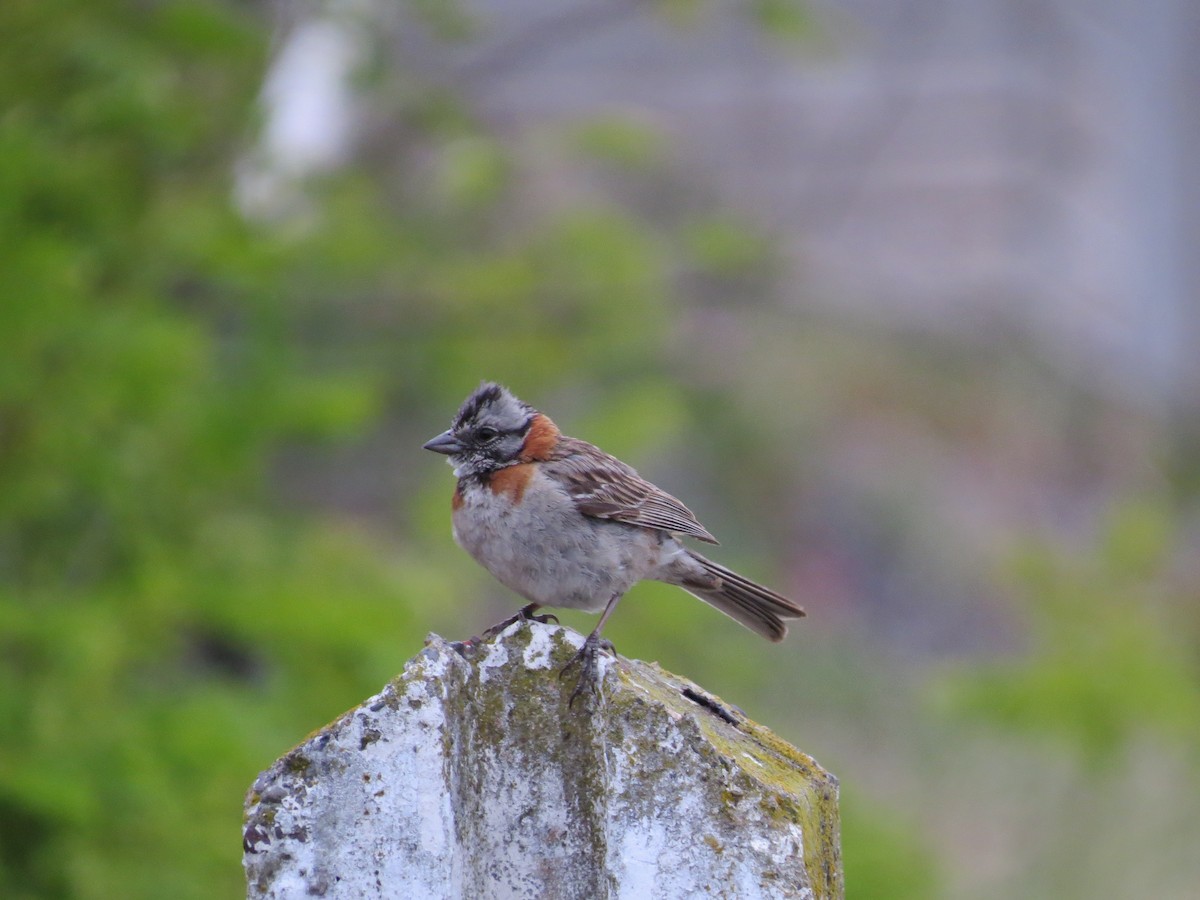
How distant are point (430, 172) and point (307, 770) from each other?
6.93 meters

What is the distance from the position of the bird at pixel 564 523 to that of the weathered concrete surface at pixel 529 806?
1.02 m

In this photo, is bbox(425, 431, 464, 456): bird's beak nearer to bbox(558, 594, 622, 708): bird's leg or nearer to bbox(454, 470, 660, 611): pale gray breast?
bbox(454, 470, 660, 611): pale gray breast

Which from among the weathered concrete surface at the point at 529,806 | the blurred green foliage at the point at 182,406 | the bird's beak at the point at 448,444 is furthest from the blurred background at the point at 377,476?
the weathered concrete surface at the point at 529,806

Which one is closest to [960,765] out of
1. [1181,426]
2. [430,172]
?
[430,172]

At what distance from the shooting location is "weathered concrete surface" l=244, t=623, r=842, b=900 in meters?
1.98

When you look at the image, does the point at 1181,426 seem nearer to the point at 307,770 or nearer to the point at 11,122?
the point at 11,122

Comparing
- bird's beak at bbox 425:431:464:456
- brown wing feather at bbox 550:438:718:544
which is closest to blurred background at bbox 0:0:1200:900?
bird's beak at bbox 425:431:464:456

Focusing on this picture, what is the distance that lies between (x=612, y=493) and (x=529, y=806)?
1.58 m

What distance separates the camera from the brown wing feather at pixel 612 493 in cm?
356

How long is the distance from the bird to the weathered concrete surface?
3.36ft

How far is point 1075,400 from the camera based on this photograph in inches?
763

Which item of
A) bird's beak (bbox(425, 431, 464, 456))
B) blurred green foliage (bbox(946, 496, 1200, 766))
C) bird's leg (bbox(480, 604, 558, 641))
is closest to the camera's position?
bird's leg (bbox(480, 604, 558, 641))

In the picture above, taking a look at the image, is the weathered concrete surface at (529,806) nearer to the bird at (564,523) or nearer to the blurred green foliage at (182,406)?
the bird at (564,523)

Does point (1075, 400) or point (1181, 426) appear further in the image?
point (1181, 426)
